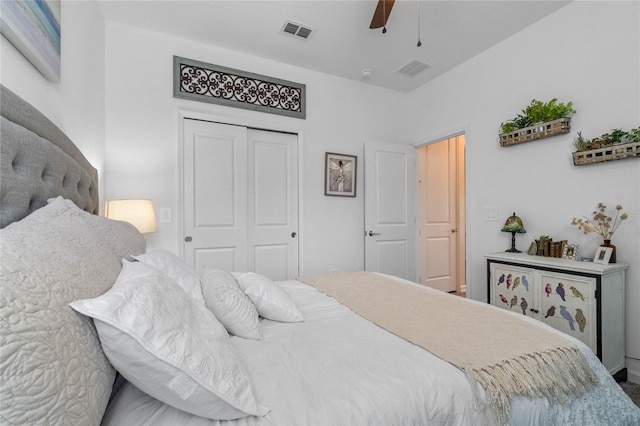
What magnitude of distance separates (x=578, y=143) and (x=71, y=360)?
3104 mm

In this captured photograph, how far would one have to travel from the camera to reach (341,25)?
8.41 ft

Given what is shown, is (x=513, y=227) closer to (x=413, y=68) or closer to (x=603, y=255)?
(x=603, y=255)

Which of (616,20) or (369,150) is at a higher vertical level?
(616,20)

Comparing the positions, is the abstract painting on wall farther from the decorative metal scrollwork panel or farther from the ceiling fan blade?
the ceiling fan blade

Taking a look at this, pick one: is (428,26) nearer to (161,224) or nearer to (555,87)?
(555,87)

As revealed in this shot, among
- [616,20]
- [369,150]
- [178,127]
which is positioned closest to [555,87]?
[616,20]

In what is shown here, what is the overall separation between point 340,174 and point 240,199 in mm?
1229

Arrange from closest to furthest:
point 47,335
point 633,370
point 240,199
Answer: point 47,335 → point 633,370 → point 240,199

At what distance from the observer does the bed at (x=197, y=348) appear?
0.51m

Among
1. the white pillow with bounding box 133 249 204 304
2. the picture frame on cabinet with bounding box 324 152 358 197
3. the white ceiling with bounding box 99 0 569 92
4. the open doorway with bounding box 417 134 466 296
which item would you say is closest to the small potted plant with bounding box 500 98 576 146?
the white ceiling with bounding box 99 0 569 92

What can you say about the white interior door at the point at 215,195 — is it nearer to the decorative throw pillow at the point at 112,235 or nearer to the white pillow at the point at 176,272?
the decorative throw pillow at the point at 112,235

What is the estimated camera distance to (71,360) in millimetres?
519

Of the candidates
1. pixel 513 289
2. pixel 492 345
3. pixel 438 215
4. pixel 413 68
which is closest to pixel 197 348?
pixel 492 345

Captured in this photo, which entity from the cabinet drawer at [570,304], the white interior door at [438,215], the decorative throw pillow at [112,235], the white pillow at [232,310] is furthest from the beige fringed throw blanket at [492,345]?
the white interior door at [438,215]
